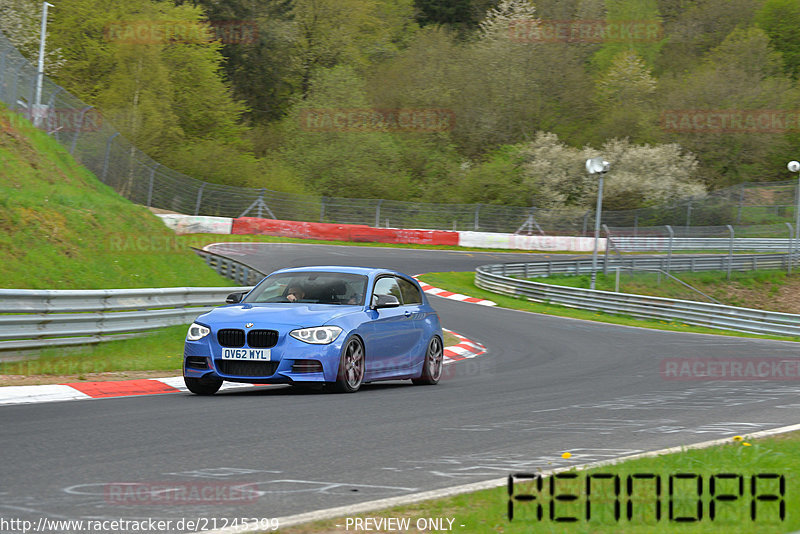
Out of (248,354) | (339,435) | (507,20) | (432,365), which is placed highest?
(507,20)

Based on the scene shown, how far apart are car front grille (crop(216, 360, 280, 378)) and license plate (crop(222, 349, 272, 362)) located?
0.05m

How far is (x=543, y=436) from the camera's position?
26.9 feet

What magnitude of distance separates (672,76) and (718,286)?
35.8m

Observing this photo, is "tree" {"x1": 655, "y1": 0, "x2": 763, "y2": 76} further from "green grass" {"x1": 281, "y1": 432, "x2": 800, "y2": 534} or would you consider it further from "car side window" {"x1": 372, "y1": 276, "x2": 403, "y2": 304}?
"green grass" {"x1": 281, "y1": 432, "x2": 800, "y2": 534}

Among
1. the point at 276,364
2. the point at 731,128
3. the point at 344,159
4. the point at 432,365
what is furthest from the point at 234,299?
the point at 731,128

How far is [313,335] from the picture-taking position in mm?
10414

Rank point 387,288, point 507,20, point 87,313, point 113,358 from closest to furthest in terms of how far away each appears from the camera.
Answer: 1. point 387,288
2. point 113,358
3. point 87,313
4. point 507,20

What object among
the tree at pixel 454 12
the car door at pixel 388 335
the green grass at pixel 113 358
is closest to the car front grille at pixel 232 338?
the car door at pixel 388 335

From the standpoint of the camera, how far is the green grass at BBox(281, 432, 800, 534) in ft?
15.5

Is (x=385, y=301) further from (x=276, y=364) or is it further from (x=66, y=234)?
(x=66, y=234)

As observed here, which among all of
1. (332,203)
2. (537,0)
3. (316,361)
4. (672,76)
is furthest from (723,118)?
(316,361)

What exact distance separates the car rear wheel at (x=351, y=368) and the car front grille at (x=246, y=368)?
2.56ft

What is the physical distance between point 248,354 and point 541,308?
21.9 metres

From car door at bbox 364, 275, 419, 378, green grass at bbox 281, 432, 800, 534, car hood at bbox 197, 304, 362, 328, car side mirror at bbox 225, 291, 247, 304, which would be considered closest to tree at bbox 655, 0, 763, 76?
car door at bbox 364, 275, 419, 378
